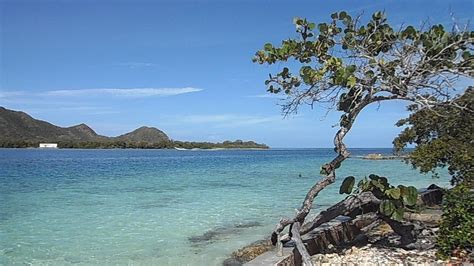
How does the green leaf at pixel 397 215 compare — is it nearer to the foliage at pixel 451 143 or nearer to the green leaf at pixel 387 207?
the green leaf at pixel 387 207

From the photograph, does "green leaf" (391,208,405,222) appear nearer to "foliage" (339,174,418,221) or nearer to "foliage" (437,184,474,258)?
"foliage" (339,174,418,221)

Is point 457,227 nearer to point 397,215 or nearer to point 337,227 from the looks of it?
point 397,215

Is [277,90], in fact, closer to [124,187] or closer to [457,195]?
[457,195]

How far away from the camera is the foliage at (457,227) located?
557 cm

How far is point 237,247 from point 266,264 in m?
4.30

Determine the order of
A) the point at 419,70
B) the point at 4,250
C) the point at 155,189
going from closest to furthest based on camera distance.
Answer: the point at 419,70 < the point at 4,250 < the point at 155,189

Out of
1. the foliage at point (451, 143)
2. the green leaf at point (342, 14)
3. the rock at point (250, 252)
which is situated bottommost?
the rock at point (250, 252)

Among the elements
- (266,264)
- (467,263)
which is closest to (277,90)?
(266,264)

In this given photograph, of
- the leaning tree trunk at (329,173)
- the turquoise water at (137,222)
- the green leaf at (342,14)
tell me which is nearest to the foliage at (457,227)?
the leaning tree trunk at (329,173)

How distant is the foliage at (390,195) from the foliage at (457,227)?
0.44 m

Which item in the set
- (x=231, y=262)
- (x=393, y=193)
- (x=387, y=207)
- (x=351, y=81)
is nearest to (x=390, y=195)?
(x=393, y=193)

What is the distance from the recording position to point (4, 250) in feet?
32.0

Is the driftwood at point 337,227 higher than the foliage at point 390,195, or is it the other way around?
the foliage at point 390,195

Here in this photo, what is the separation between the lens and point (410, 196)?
5973 millimetres
